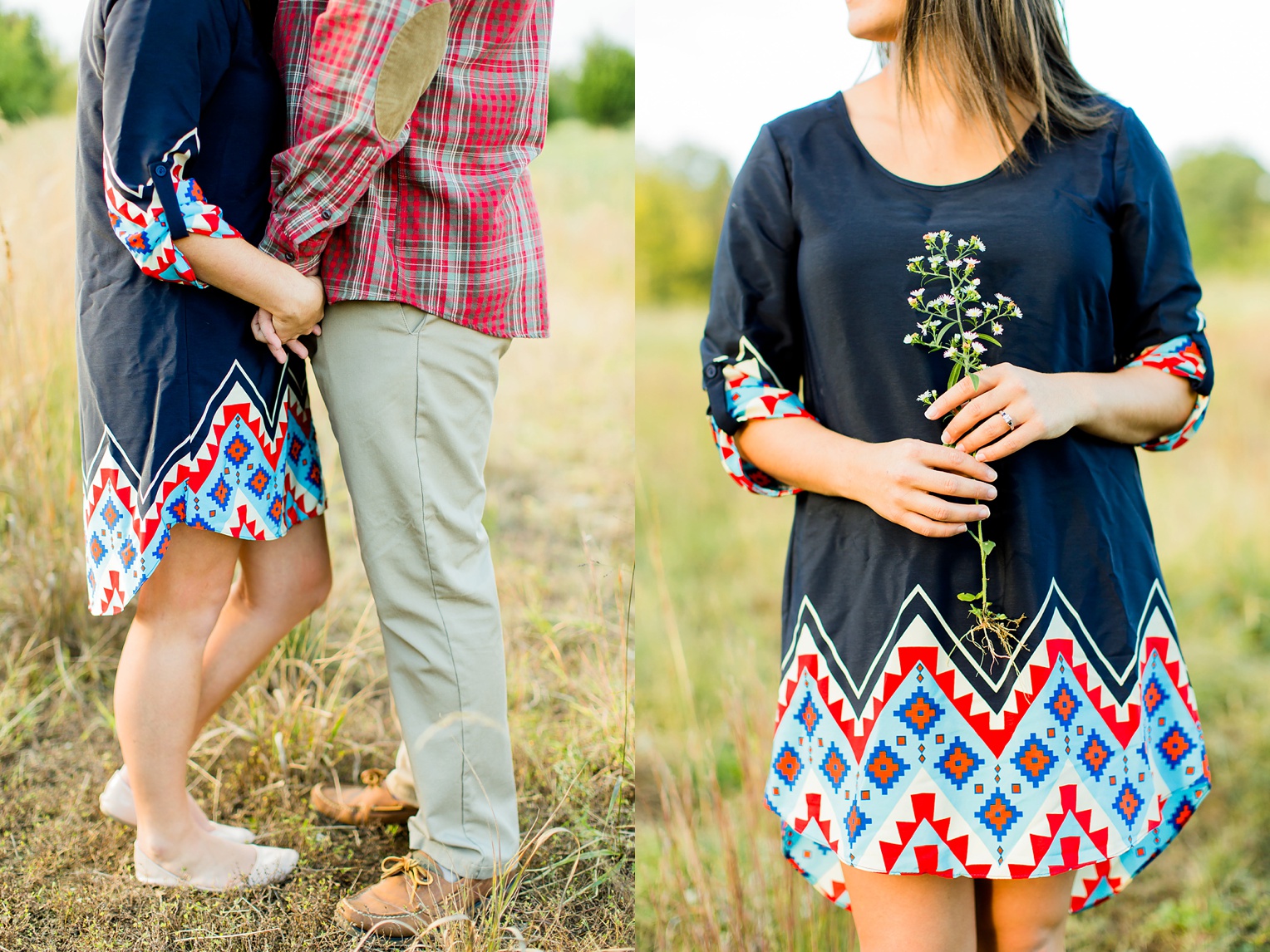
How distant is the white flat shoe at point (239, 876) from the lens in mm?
1703

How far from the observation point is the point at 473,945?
1527 mm

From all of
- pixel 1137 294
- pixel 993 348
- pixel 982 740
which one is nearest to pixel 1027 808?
pixel 982 740

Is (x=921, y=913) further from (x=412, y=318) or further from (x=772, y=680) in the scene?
(x=772, y=680)

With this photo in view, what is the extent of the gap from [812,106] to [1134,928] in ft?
6.68

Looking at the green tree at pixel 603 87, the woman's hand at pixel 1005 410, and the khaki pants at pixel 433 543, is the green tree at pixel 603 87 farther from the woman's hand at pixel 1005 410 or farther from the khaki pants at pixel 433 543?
the woman's hand at pixel 1005 410

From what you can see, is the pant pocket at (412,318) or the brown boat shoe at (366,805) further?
the brown boat shoe at (366,805)

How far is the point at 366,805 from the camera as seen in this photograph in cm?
194

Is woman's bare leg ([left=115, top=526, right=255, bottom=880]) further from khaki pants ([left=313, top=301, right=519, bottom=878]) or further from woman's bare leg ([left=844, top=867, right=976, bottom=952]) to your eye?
woman's bare leg ([left=844, top=867, right=976, bottom=952])

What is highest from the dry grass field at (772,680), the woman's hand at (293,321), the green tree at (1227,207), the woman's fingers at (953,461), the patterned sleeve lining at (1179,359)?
the green tree at (1227,207)

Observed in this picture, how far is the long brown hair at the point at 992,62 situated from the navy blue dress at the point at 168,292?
987 millimetres

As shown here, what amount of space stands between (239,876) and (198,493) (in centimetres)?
76

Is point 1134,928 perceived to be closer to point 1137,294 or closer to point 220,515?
point 1137,294

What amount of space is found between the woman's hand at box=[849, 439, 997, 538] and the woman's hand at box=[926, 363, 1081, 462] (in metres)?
0.03

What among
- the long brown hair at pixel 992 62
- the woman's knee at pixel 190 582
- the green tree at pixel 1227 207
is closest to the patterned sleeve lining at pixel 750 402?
the long brown hair at pixel 992 62
